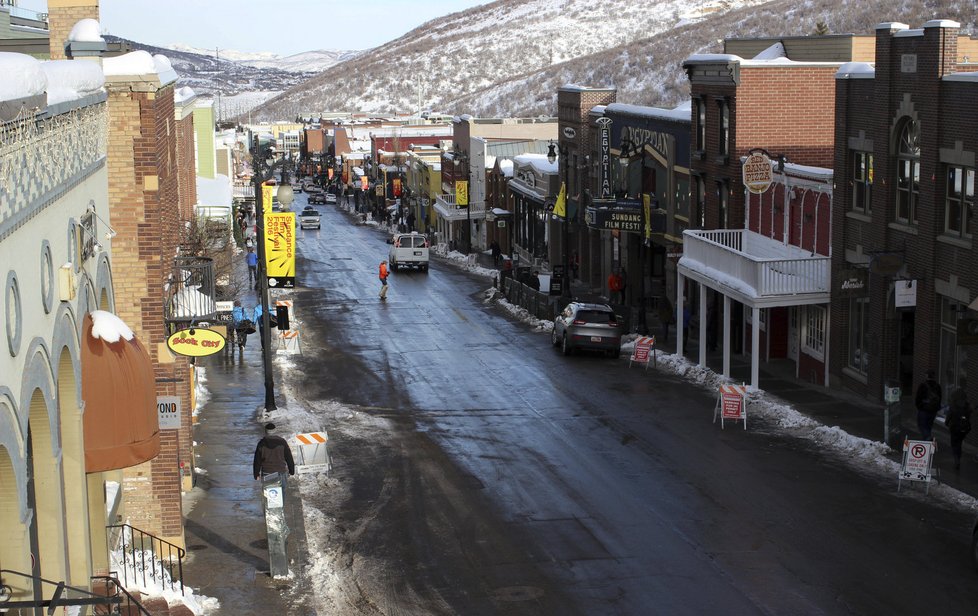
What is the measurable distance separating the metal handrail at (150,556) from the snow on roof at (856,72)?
19.4 meters

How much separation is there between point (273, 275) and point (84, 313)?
23985mm

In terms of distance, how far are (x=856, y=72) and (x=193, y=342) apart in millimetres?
17564

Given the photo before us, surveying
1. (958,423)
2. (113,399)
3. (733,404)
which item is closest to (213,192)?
(733,404)

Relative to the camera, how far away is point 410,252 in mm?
66562

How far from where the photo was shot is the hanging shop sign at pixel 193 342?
21.3 m

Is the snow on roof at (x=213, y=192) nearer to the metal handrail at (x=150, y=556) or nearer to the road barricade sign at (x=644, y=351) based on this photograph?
the road barricade sign at (x=644, y=351)

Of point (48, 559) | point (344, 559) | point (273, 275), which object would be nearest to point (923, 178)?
point (344, 559)

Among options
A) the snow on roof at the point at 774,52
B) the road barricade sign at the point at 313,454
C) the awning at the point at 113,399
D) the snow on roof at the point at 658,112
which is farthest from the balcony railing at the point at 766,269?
the awning at the point at 113,399

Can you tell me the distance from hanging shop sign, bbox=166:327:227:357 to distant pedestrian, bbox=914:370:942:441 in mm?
12717

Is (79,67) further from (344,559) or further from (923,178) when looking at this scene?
(923,178)

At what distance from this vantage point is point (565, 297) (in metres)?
46.2

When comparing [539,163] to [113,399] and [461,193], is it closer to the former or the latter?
[461,193]

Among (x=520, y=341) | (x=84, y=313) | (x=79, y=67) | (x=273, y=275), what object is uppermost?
(x=79, y=67)

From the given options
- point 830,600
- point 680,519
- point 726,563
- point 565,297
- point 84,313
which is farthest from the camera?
point 565,297
